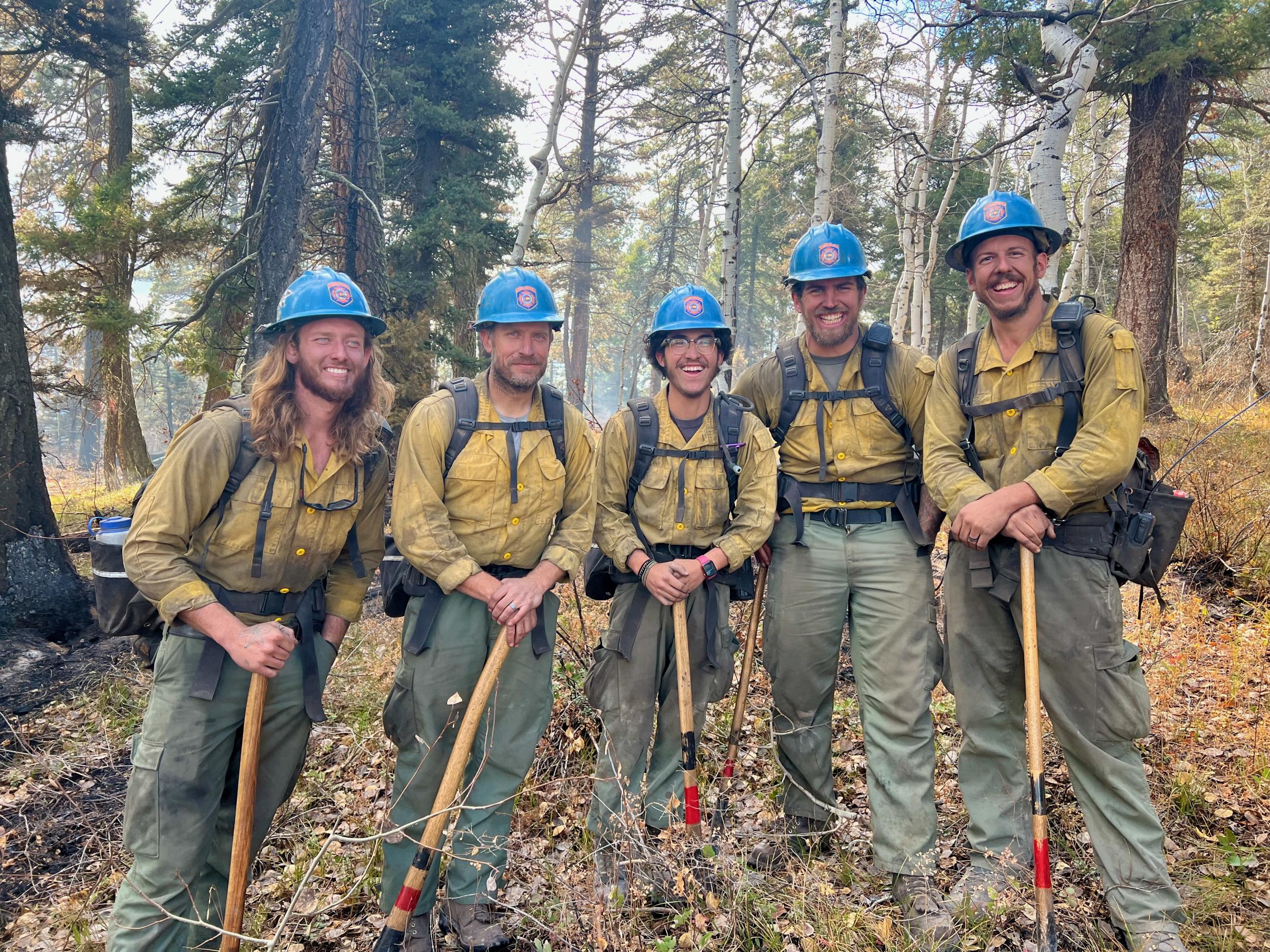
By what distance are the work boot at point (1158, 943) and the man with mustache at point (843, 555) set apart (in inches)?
32.7

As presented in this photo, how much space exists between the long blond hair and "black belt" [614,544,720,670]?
1495 mm

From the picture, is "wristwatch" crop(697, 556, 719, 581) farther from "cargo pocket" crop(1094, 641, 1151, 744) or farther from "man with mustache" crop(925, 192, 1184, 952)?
"cargo pocket" crop(1094, 641, 1151, 744)

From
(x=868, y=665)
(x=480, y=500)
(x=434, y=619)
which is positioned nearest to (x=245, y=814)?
(x=434, y=619)

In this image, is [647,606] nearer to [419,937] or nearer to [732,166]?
[419,937]

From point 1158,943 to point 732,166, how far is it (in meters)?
7.96

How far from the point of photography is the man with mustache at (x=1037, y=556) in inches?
125

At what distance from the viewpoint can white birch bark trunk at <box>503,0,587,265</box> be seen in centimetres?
1005

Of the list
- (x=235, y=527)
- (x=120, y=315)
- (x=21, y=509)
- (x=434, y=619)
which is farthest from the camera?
(x=120, y=315)

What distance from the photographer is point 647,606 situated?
3.88m

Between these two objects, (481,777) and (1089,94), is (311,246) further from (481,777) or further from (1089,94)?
(1089,94)

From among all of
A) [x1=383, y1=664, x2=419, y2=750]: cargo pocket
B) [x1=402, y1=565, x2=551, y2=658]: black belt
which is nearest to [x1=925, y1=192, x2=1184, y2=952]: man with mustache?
[x1=402, y1=565, x2=551, y2=658]: black belt

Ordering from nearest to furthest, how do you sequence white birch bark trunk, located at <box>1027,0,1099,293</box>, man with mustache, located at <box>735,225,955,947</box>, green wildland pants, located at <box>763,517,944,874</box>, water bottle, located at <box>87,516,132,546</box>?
water bottle, located at <box>87,516,132,546</box>, green wildland pants, located at <box>763,517,944,874</box>, man with mustache, located at <box>735,225,955,947</box>, white birch bark trunk, located at <box>1027,0,1099,293</box>

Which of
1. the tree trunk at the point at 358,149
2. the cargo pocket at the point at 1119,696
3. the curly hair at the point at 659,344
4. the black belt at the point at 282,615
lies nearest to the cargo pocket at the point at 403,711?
the black belt at the point at 282,615

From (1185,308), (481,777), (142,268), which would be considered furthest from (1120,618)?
(1185,308)
